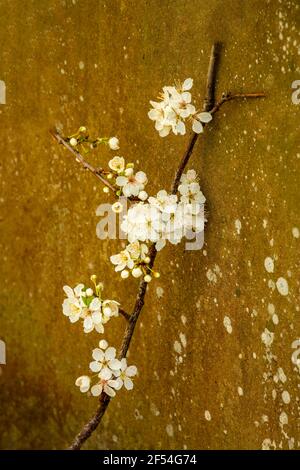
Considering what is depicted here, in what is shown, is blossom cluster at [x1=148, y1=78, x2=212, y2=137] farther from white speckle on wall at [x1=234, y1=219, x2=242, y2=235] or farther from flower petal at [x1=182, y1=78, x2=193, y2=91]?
white speckle on wall at [x1=234, y1=219, x2=242, y2=235]

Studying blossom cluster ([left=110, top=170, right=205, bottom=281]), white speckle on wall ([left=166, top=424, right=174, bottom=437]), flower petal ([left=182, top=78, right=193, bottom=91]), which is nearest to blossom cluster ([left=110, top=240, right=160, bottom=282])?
blossom cluster ([left=110, top=170, right=205, bottom=281])

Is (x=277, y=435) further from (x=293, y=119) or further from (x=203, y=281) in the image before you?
(x=293, y=119)

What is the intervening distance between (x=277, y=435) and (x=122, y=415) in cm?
66

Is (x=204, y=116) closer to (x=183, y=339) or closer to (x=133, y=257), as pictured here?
(x=133, y=257)

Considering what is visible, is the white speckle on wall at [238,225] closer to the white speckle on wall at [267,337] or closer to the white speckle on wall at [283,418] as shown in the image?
the white speckle on wall at [267,337]

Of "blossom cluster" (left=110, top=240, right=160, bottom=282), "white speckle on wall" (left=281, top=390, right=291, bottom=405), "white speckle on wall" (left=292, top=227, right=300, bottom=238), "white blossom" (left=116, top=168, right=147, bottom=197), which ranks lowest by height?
"white speckle on wall" (left=281, top=390, right=291, bottom=405)

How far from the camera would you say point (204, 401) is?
1792mm

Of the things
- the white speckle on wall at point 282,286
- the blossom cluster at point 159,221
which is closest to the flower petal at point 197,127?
the blossom cluster at point 159,221

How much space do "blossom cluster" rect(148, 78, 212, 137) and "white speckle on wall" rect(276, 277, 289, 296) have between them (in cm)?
36

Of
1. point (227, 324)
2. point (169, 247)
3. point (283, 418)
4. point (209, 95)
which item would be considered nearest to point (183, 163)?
point (209, 95)

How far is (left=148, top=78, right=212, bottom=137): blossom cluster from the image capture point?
1546 mm

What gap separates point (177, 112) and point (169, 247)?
0.41 metres

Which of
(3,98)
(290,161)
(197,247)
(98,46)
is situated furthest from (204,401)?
(3,98)

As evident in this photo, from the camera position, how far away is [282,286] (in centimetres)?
150
